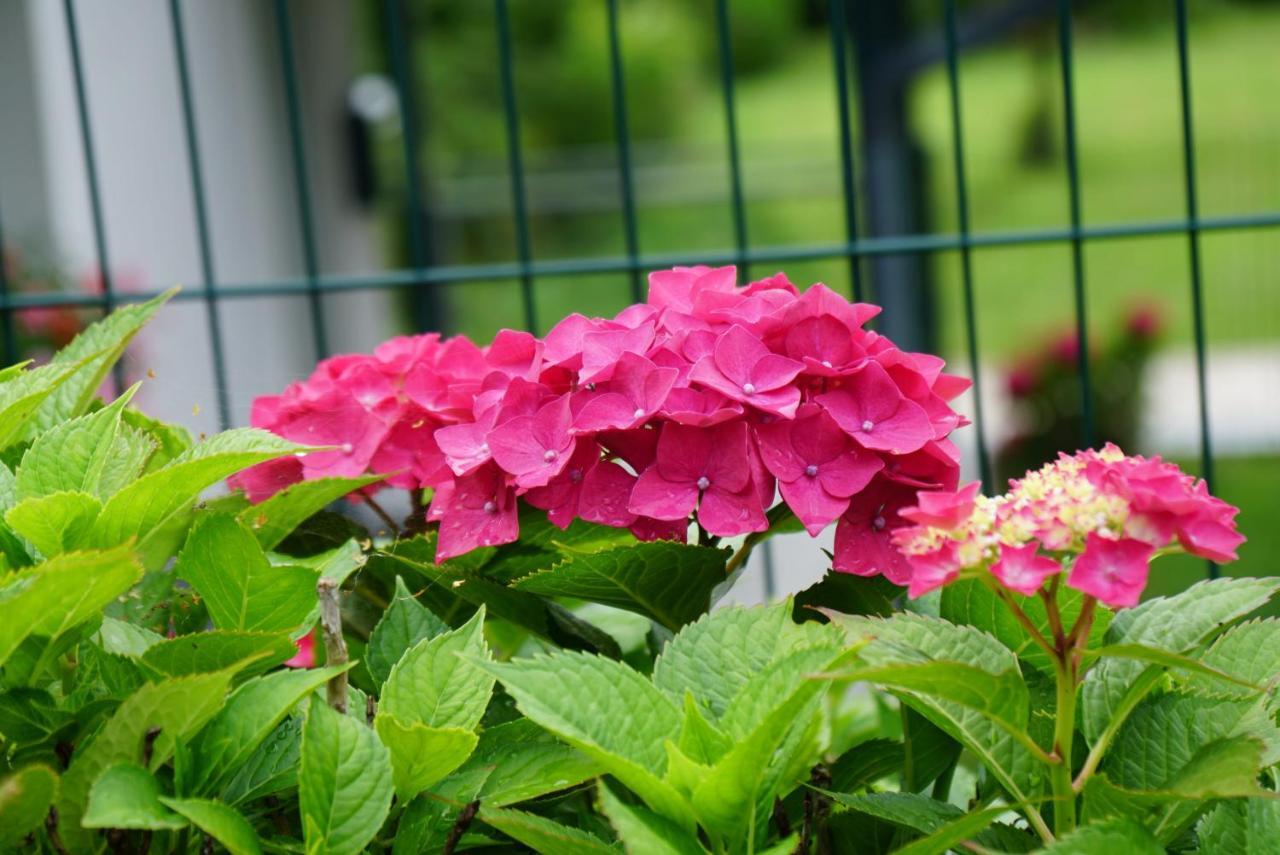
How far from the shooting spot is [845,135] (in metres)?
1.65

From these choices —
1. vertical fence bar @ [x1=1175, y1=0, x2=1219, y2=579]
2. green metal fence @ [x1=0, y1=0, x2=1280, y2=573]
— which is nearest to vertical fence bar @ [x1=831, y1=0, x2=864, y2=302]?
green metal fence @ [x1=0, y1=0, x2=1280, y2=573]

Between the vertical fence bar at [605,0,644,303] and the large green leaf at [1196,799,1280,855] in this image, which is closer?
the large green leaf at [1196,799,1280,855]

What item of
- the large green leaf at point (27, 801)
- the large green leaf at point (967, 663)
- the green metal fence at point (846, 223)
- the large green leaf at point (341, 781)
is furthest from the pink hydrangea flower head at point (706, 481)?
the green metal fence at point (846, 223)

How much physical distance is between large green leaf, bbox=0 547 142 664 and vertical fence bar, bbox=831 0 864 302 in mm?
1094

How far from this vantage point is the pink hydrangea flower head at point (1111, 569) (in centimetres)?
65

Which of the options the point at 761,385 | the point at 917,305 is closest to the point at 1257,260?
the point at 917,305

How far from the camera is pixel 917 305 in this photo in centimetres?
523

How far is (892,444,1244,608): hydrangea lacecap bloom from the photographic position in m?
0.66

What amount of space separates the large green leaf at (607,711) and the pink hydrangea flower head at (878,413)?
0.66ft

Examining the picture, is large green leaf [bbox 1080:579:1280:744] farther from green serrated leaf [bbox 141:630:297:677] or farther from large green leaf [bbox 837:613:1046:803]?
green serrated leaf [bbox 141:630:297:677]

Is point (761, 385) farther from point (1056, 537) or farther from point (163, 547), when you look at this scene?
point (163, 547)

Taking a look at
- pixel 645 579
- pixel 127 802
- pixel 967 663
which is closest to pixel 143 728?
pixel 127 802

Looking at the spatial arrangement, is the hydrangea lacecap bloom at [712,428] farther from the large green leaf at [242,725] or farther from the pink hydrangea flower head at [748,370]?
the large green leaf at [242,725]

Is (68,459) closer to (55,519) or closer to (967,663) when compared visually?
(55,519)
